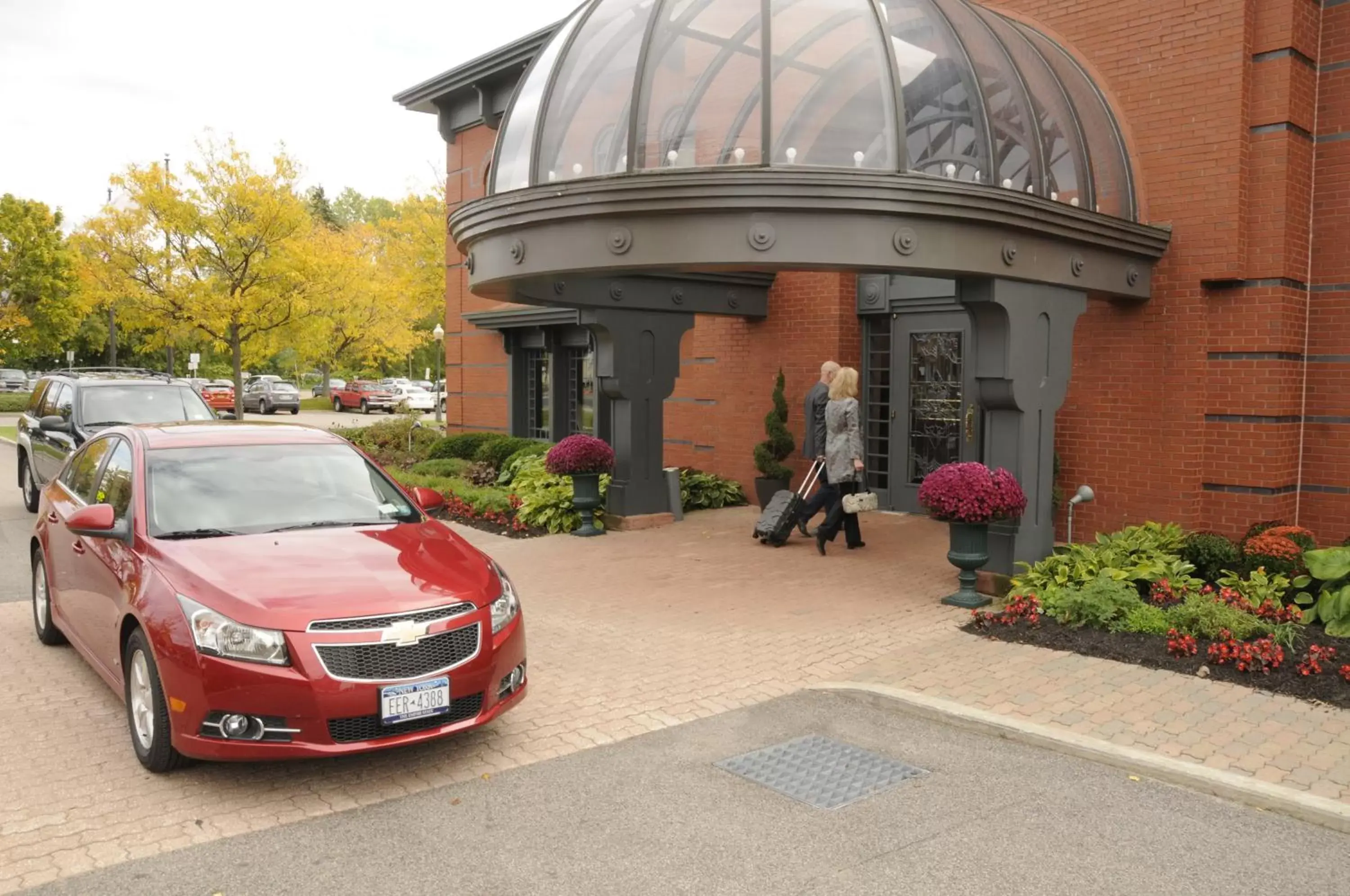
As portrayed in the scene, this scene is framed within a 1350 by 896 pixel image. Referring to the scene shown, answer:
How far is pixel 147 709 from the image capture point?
15.4ft

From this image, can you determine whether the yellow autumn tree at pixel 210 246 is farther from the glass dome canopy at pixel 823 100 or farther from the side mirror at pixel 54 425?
the glass dome canopy at pixel 823 100

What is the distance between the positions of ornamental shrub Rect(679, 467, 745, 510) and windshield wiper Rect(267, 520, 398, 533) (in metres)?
7.97

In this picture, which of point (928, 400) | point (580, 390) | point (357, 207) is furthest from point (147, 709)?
point (357, 207)

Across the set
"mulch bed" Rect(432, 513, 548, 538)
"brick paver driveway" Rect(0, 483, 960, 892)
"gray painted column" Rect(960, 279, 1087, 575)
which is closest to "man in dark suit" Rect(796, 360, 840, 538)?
"brick paver driveway" Rect(0, 483, 960, 892)

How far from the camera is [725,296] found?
13102 mm

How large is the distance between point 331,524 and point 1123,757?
13.9ft

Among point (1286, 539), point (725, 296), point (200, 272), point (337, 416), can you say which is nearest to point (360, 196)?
point (337, 416)

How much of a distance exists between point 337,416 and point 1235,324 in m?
39.4

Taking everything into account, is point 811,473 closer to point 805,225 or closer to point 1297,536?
point 805,225

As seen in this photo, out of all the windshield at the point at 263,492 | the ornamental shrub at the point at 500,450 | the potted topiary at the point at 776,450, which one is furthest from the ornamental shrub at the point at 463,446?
the windshield at the point at 263,492

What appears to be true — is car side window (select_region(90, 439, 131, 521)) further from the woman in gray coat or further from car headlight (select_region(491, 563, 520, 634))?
the woman in gray coat

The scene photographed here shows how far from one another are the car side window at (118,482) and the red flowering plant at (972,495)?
17.9ft

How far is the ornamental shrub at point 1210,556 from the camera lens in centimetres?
810

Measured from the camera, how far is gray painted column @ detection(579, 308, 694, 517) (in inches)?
474
